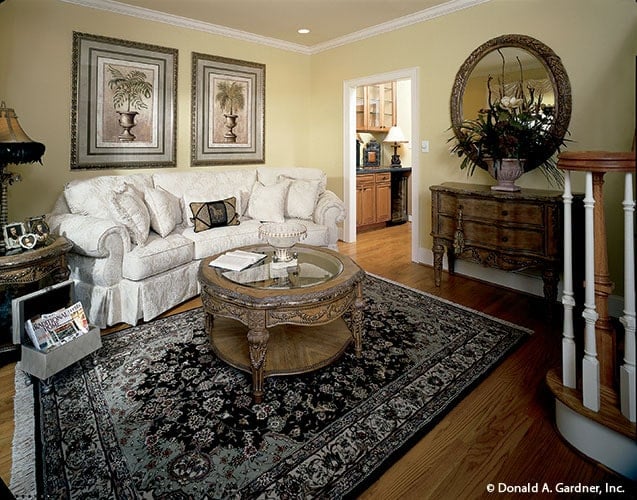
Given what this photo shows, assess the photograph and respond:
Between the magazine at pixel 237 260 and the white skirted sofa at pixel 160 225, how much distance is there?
66 centimetres

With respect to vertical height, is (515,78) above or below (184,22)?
below

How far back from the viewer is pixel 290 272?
8.00 ft

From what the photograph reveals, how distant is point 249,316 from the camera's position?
1.98 meters

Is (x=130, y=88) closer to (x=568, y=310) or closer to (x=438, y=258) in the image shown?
(x=438, y=258)

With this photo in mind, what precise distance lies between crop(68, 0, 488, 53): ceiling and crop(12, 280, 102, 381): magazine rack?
2838mm

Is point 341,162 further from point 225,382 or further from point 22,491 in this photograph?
point 22,491

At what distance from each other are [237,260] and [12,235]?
1.35 metres

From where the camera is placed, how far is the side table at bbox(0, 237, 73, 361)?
7.61ft

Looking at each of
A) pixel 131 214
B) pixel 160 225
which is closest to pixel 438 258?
pixel 160 225

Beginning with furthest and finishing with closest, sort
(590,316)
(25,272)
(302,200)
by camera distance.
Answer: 1. (302,200)
2. (25,272)
3. (590,316)

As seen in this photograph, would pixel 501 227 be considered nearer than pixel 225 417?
No

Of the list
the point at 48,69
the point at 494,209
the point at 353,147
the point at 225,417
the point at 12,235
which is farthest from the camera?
the point at 353,147

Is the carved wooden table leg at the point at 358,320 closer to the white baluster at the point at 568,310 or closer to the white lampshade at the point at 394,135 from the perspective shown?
the white baluster at the point at 568,310

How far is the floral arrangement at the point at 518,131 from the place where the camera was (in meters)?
3.22
